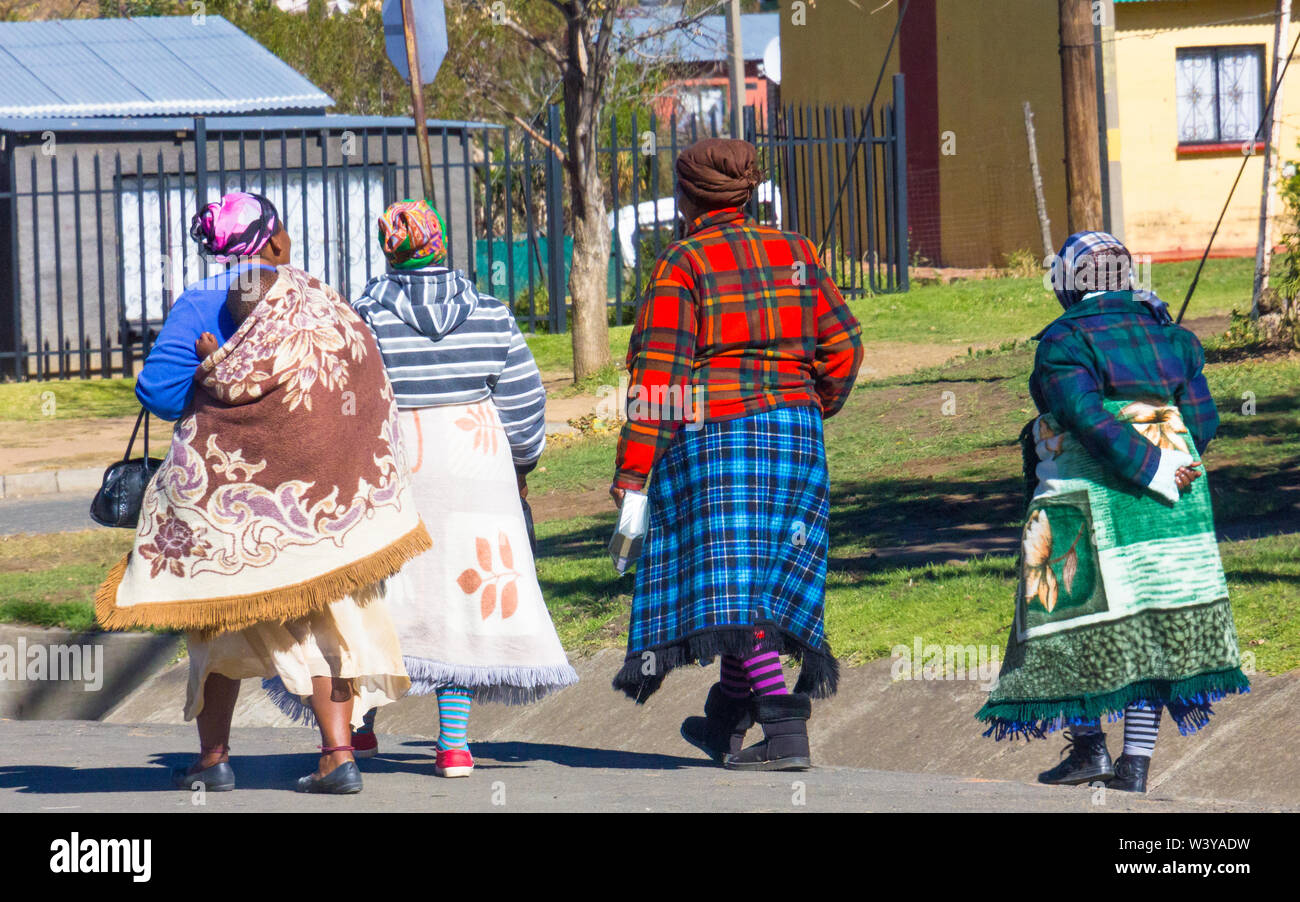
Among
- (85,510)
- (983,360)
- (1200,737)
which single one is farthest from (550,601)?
(983,360)

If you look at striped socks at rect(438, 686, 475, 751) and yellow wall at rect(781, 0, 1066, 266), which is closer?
striped socks at rect(438, 686, 475, 751)

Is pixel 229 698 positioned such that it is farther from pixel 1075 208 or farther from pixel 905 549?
pixel 1075 208

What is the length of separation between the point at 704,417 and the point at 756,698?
0.83 m

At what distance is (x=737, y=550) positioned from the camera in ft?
16.1

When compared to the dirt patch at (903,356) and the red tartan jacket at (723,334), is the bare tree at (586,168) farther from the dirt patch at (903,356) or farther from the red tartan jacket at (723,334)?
the red tartan jacket at (723,334)

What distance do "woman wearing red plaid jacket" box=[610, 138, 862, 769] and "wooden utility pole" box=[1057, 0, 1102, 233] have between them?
5527 millimetres

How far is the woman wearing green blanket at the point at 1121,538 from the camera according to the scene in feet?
15.6

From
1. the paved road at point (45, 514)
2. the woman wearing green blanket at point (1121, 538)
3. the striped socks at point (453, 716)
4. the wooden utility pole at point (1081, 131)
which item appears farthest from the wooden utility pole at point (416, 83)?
the woman wearing green blanket at point (1121, 538)

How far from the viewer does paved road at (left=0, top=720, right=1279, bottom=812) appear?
4523mm

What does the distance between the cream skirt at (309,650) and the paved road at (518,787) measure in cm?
32

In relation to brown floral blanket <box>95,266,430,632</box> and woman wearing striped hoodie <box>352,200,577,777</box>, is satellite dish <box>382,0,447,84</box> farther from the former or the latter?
brown floral blanket <box>95,266,430,632</box>

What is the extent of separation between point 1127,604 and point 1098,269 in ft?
3.00

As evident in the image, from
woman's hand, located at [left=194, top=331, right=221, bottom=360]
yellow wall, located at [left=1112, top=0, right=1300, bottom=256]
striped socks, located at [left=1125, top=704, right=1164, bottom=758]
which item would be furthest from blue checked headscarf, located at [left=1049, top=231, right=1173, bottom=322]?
yellow wall, located at [left=1112, top=0, right=1300, bottom=256]

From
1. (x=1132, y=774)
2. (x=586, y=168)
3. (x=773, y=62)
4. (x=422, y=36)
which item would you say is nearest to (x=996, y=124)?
Result: (x=773, y=62)
